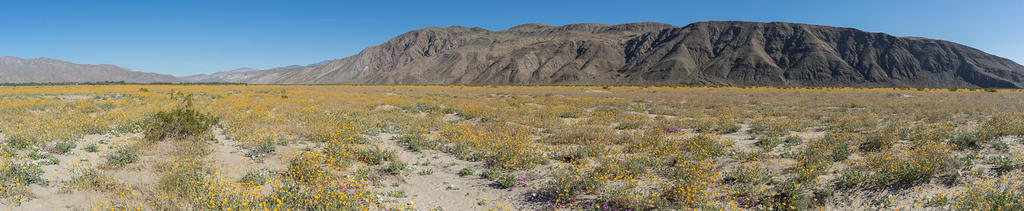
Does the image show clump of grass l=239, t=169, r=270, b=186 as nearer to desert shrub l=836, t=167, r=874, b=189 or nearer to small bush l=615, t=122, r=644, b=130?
desert shrub l=836, t=167, r=874, b=189

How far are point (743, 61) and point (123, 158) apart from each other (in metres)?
149

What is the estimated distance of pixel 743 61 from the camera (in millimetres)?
128750

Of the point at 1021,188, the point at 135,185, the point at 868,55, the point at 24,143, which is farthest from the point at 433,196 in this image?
the point at 868,55

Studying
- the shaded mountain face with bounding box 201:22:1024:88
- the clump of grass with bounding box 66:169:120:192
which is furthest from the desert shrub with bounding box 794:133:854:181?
the shaded mountain face with bounding box 201:22:1024:88

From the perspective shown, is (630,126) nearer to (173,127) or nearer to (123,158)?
(123,158)

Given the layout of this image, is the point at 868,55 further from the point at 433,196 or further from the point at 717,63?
the point at 433,196

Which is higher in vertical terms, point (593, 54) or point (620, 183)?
point (593, 54)

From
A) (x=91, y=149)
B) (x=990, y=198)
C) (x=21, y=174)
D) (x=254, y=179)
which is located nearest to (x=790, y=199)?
(x=990, y=198)

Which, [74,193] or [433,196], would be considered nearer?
[74,193]

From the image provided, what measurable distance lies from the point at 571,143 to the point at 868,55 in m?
165

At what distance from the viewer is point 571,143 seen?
10688 mm

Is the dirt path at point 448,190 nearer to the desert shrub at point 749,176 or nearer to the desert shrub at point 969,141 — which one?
the desert shrub at point 749,176

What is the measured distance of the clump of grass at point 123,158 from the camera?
717 centimetres

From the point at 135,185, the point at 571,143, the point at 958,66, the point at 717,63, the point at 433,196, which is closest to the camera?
the point at 135,185
